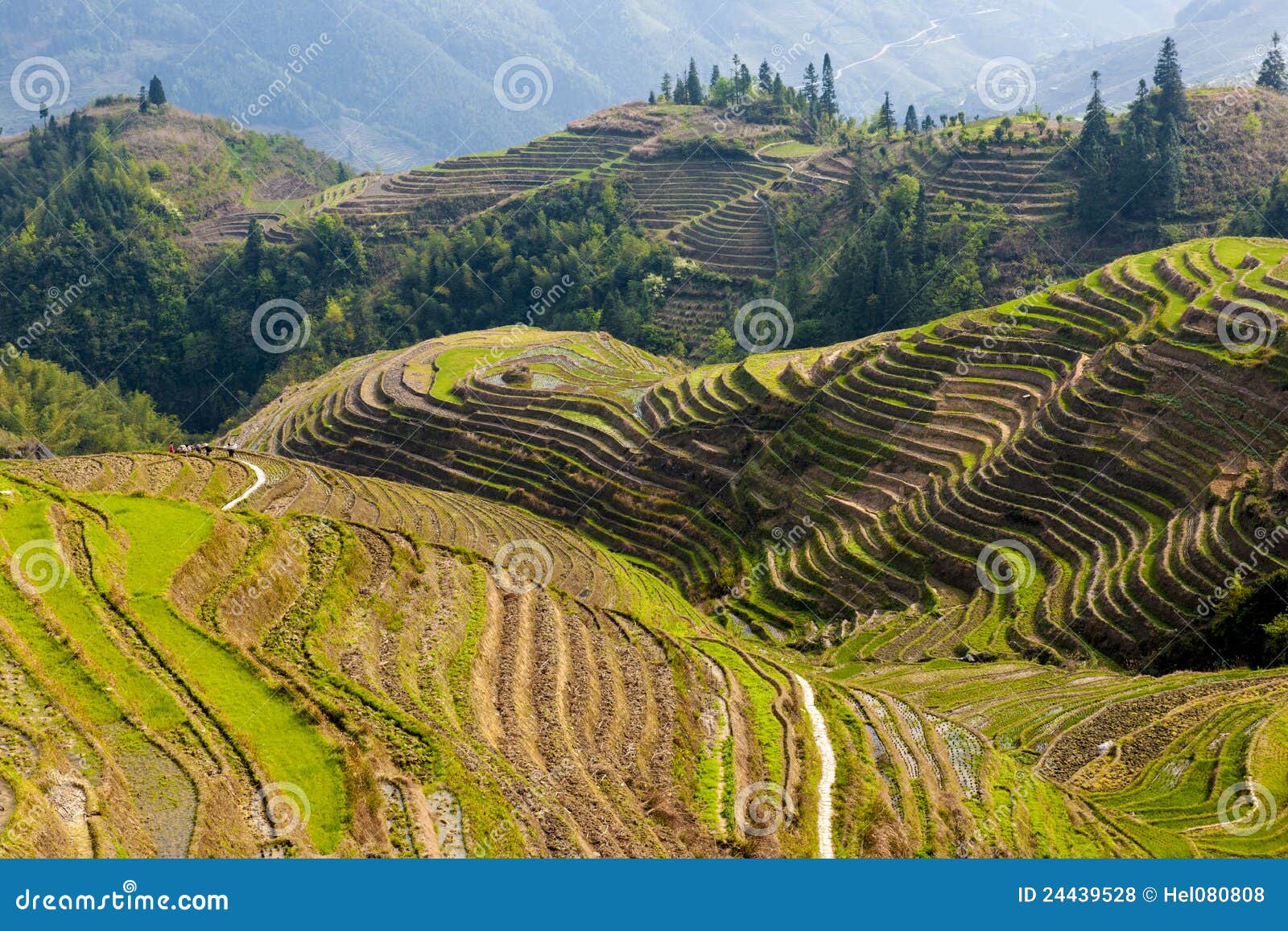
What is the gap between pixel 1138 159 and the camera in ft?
211

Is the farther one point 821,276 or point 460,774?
Result: point 821,276

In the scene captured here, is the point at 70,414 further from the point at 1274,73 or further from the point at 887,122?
the point at 1274,73

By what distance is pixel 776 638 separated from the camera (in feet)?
101

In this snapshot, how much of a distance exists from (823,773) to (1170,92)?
63768 millimetres

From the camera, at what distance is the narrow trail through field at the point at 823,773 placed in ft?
53.9

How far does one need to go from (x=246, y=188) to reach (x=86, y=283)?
25915 mm

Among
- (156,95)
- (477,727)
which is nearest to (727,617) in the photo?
(477,727)

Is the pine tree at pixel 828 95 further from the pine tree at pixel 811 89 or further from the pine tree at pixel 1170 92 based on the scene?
the pine tree at pixel 1170 92

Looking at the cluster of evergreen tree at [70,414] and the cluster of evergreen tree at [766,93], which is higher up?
the cluster of evergreen tree at [766,93]

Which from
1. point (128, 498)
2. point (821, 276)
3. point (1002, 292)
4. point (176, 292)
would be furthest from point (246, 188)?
Result: point (128, 498)

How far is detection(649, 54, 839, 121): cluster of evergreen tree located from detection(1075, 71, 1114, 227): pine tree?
28407 mm

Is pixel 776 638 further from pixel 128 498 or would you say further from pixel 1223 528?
pixel 128 498

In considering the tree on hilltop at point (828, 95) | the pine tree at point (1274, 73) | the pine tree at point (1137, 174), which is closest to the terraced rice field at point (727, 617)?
the pine tree at point (1137, 174)

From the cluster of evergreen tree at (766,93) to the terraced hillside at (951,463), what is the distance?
5321 centimetres
